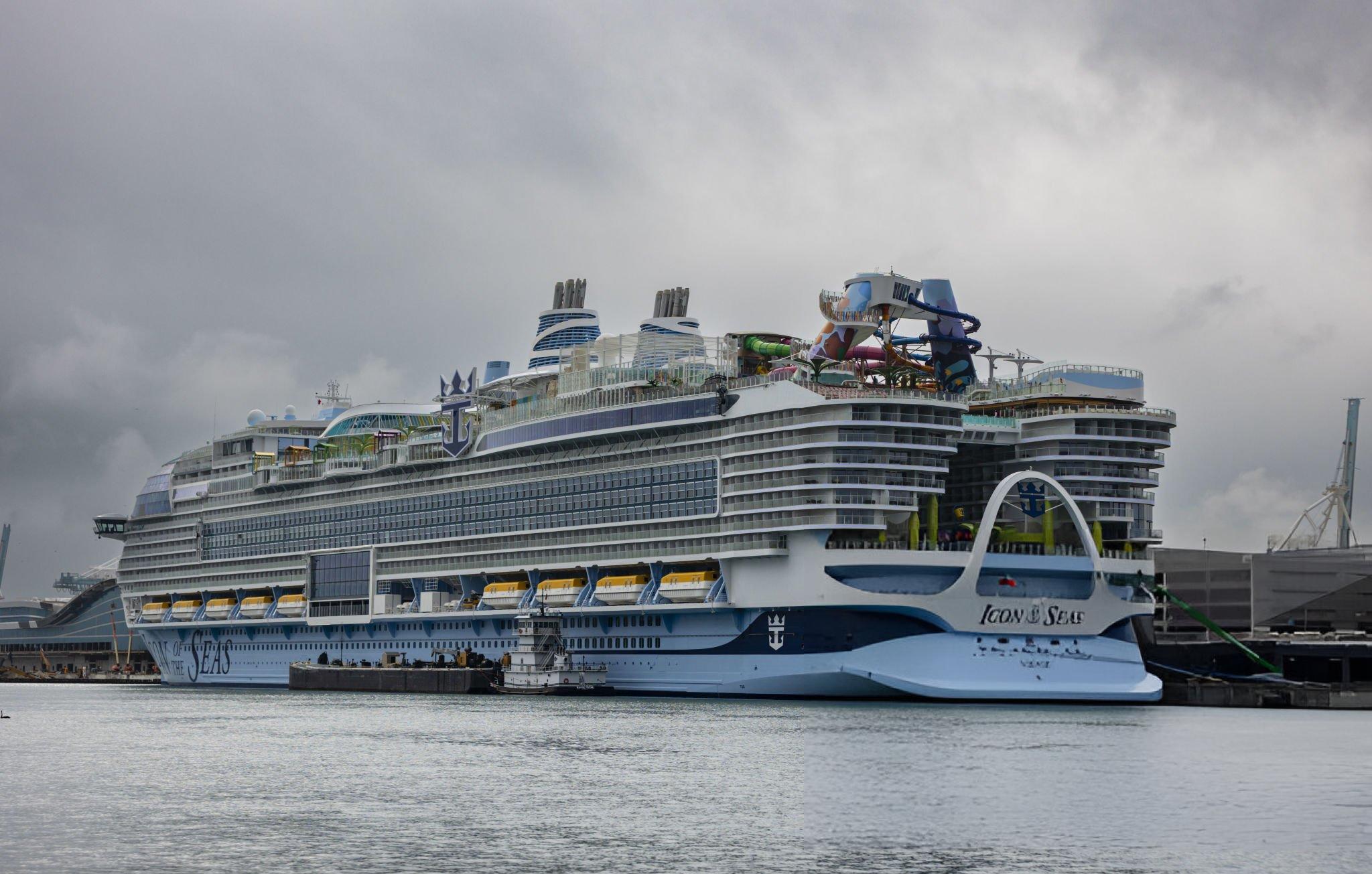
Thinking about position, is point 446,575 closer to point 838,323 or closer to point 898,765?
point 838,323

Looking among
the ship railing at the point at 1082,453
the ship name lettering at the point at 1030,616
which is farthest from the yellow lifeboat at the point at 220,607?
the ship name lettering at the point at 1030,616

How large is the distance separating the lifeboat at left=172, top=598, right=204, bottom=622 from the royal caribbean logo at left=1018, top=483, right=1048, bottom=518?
81162 mm

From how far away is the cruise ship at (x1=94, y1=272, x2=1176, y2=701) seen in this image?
297ft

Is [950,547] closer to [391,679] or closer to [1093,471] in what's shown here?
[1093,471]

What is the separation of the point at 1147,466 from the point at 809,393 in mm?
21516

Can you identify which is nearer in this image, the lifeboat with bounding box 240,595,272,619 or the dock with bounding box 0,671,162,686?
the lifeboat with bounding box 240,595,272,619

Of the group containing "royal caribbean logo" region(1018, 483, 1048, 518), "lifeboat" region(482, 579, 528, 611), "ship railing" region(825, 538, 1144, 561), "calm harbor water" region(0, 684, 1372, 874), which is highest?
"royal caribbean logo" region(1018, 483, 1048, 518)

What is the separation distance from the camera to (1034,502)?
314 feet

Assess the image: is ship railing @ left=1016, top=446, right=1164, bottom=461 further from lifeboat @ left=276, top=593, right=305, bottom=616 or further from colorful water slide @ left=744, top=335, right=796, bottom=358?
lifeboat @ left=276, top=593, right=305, bottom=616

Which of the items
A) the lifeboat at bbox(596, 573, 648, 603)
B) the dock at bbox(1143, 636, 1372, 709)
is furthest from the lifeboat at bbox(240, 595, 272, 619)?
the dock at bbox(1143, 636, 1372, 709)

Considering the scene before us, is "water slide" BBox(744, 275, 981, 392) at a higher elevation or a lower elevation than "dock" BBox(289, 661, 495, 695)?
higher

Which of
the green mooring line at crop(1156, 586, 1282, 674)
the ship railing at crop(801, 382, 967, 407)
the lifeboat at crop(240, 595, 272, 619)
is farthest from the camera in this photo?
the lifeboat at crop(240, 595, 272, 619)

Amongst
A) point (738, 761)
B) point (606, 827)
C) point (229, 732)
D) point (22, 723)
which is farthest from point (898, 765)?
point (22, 723)

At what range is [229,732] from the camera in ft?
266
